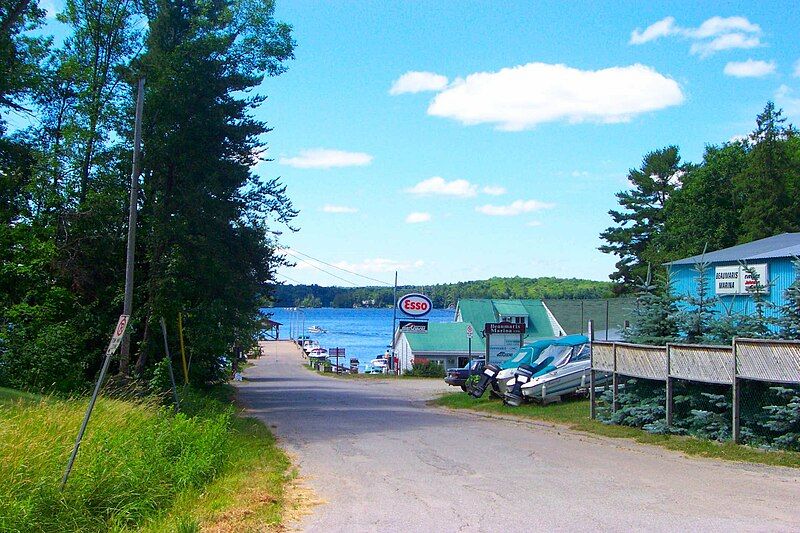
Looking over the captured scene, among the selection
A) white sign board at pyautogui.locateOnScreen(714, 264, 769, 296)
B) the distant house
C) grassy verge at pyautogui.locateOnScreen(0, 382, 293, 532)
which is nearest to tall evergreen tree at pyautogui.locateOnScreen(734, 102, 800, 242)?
the distant house

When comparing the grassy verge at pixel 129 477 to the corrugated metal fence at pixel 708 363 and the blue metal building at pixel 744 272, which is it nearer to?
the corrugated metal fence at pixel 708 363

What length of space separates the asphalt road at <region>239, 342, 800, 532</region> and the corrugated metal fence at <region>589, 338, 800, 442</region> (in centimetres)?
153

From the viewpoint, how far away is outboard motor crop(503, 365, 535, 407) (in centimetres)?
2269

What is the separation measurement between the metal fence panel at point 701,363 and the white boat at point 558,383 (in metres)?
6.81

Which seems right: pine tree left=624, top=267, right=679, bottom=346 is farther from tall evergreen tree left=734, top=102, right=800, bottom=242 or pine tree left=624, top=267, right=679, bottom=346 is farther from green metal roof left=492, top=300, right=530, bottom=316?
green metal roof left=492, top=300, right=530, bottom=316

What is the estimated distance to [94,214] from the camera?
73.5 feet

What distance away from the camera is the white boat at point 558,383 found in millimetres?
22172

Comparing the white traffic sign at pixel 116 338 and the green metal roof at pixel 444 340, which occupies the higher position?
the white traffic sign at pixel 116 338

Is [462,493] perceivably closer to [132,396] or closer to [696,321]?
[696,321]

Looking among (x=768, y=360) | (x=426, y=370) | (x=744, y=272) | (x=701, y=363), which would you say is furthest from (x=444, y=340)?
(x=768, y=360)

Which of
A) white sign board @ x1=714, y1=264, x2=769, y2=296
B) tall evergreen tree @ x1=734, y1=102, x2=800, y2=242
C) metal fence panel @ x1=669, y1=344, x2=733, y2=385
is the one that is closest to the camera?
metal fence panel @ x1=669, y1=344, x2=733, y2=385

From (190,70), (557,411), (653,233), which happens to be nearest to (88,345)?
(190,70)

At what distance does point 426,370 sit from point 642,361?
4319 centimetres

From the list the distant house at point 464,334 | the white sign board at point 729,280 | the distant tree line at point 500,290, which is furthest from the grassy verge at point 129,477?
the distant tree line at point 500,290
